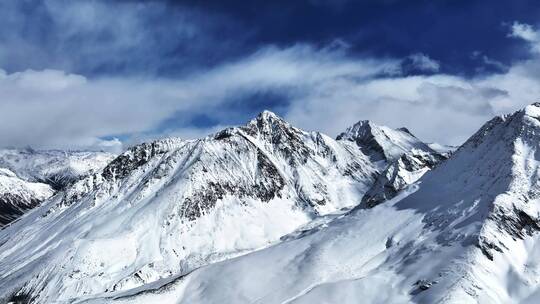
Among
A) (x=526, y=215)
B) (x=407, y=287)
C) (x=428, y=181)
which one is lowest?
(x=407, y=287)

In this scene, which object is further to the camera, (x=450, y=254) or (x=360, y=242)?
(x=360, y=242)

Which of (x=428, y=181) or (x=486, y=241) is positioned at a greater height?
(x=428, y=181)

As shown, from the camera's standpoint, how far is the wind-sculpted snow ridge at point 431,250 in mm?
107750

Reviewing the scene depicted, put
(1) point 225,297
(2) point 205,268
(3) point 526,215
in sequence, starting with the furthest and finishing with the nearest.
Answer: (2) point 205,268, (1) point 225,297, (3) point 526,215

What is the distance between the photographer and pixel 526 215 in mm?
117750

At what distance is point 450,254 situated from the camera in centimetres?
11350

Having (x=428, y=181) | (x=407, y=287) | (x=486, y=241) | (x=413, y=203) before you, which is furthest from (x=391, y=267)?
(x=428, y=181)

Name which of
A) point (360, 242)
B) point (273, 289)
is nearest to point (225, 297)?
point (273, 289)

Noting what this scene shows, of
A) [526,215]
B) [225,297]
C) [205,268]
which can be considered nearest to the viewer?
[526,215]

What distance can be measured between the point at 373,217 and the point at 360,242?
469 inches

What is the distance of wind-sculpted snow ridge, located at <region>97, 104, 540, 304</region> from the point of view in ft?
354

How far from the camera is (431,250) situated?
118 m

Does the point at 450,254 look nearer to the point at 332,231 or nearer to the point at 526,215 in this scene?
the point at 526,215

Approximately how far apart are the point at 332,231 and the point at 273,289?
28.9 m
